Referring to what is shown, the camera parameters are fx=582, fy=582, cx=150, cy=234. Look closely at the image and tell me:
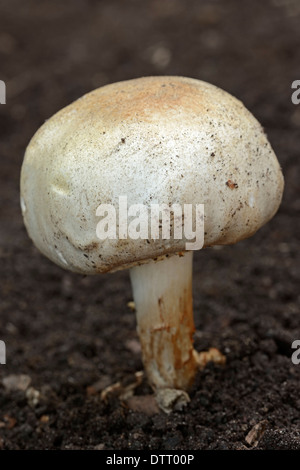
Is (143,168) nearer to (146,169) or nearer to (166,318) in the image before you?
(146,169)

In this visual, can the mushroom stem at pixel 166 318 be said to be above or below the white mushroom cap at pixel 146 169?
below

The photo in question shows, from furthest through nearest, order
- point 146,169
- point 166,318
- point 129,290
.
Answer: point 129,290
point 166,318
point 146,169

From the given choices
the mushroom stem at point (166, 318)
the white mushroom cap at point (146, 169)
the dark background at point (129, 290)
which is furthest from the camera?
the dark background at point (129, 290)

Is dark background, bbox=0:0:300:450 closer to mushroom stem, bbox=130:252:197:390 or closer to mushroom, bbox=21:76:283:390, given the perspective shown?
mushroom stem, bbox=130:252:197:390

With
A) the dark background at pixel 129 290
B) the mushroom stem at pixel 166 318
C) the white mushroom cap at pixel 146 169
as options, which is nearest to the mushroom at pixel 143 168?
the white mushroom cap at pixel 146 169

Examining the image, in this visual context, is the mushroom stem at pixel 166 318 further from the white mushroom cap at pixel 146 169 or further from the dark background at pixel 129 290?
the white mushroom cap at pixel 146 169

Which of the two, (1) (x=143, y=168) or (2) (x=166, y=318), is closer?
(1) (x=143, y=168)

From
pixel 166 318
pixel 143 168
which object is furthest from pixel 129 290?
pixel 143 168
